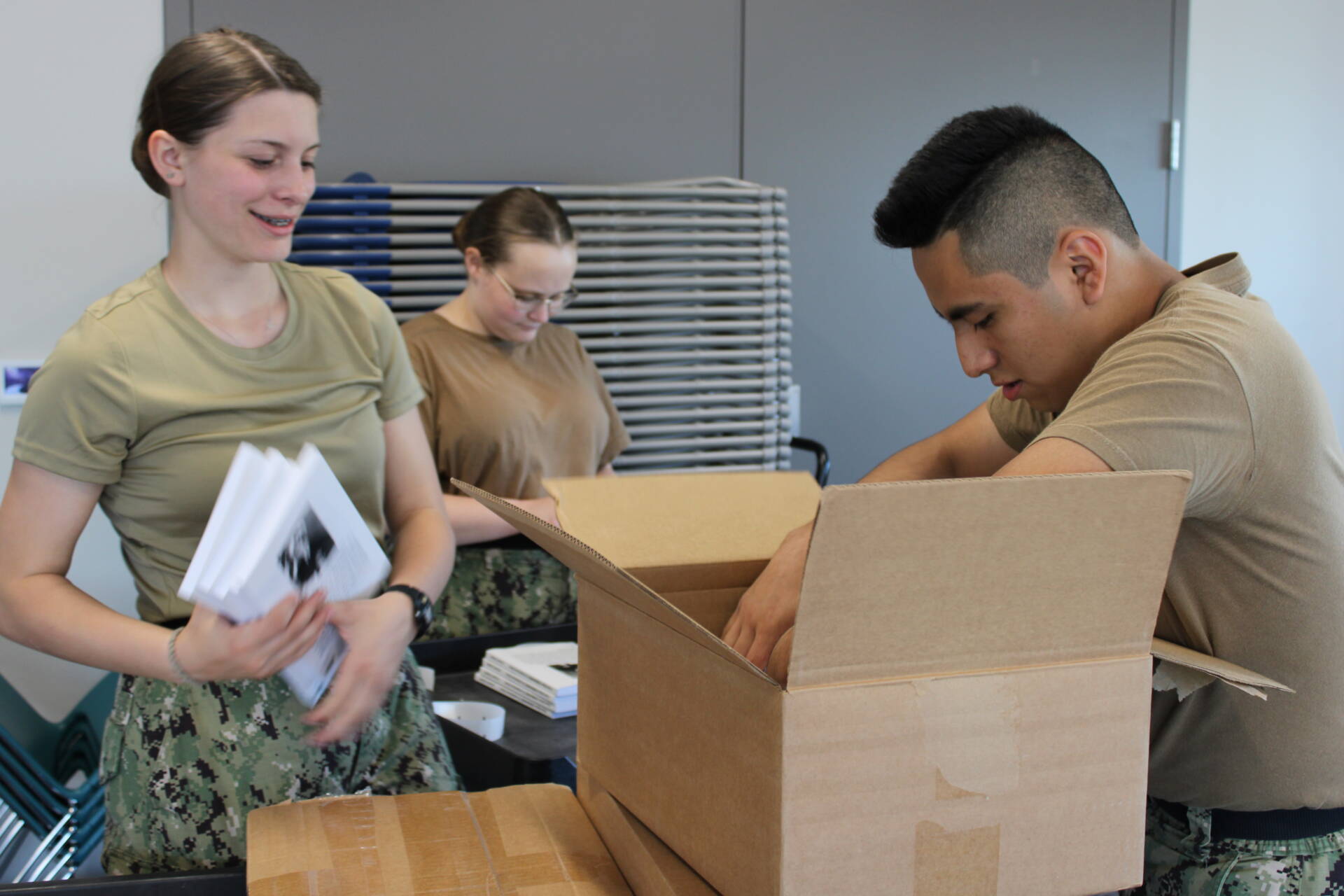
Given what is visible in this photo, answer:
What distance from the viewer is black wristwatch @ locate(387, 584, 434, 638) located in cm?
145

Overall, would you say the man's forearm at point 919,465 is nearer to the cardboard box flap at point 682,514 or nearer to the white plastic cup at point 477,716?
the cardboard box flap at point 682,514

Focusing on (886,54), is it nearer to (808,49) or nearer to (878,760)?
(808,49)

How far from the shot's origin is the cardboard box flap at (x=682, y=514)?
1.18 metres

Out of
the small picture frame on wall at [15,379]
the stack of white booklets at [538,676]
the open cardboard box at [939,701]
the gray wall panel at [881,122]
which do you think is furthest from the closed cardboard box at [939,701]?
the gray wall panel at [881,122]

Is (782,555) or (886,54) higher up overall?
(886,54)

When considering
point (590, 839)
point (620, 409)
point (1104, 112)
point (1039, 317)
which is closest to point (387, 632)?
point (590, 839)

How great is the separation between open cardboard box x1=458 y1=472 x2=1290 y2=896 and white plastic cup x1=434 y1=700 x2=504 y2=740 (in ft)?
3.56

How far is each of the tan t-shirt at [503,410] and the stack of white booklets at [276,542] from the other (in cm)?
151

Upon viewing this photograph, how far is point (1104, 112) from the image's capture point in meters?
4.51

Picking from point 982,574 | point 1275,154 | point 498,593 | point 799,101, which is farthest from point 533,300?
point 1275,154

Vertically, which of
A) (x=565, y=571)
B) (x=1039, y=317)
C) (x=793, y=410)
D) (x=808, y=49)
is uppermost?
(x=808, y=49)

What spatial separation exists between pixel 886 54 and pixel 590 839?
364 cm

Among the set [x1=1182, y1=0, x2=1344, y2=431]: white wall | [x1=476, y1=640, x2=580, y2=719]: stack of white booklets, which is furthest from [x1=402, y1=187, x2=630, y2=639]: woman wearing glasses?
[x1=1182, y1=0, x2=1344, y2=431]: white wall

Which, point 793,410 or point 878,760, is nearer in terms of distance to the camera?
point 878,760
